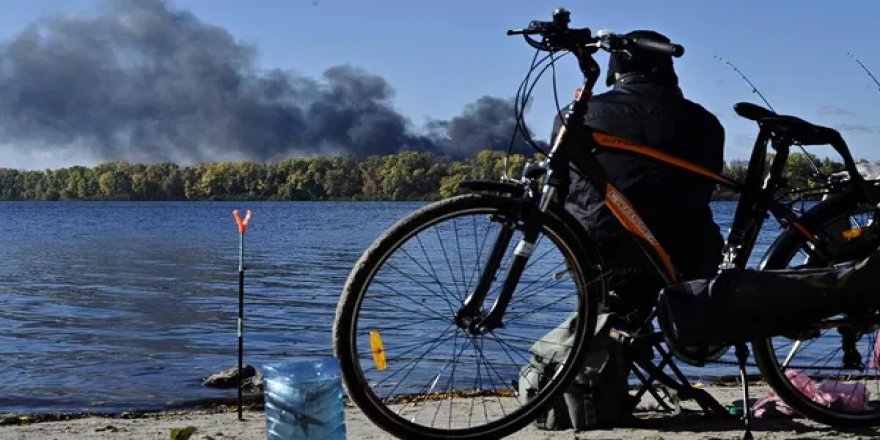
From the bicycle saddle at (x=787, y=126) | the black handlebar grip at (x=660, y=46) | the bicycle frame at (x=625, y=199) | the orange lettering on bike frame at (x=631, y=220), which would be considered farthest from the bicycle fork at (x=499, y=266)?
the bicycle saddle at (x=787, y=126)

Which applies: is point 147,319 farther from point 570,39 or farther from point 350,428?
point 570,39

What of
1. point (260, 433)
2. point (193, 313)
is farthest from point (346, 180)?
point (260, 433)

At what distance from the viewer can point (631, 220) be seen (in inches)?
193

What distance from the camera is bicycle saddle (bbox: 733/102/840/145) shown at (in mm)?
5066

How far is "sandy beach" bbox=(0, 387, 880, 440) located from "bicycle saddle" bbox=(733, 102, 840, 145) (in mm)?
1378

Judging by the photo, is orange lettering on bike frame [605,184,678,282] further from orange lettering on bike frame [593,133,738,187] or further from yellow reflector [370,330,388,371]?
yellow reflector [370,330,388,371]

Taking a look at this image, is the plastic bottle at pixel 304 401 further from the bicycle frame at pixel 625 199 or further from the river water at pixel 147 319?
the river water at pixel 147 319

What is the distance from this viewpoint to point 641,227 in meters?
4.94

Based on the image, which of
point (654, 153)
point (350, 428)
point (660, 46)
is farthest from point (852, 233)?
point (350, 428)

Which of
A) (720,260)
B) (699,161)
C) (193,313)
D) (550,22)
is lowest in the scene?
(193,313)

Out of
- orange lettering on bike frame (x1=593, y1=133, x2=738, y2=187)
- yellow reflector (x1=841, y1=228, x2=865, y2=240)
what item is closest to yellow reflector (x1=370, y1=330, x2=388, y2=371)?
orange lettering on bike frame (x1=593, y1=133, x2=738, y2=187)

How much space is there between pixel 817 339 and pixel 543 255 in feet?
4.67

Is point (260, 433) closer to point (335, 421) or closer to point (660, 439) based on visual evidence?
point (335, 421)

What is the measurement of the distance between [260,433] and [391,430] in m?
2.23
